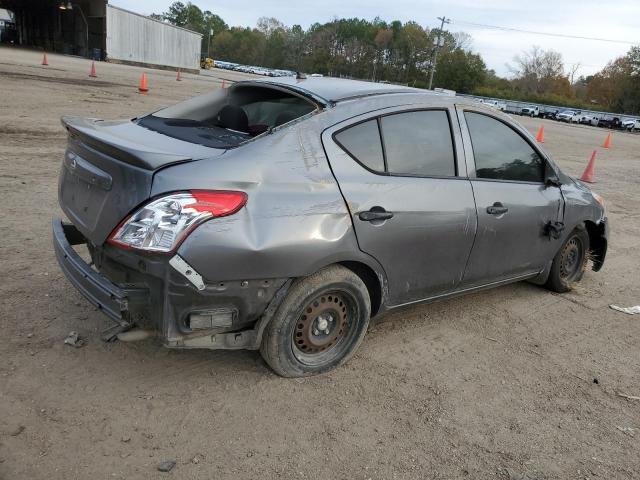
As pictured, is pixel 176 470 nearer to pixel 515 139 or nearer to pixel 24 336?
pixel 24 336

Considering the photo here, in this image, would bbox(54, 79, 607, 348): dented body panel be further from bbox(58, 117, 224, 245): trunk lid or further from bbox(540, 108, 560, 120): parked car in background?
bbox(540, 108, 560, 120): parked car in background

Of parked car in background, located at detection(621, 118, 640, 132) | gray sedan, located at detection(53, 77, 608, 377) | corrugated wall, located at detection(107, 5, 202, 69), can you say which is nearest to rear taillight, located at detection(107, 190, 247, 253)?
gray sedan, located at detection(53, 77, 608, 377)

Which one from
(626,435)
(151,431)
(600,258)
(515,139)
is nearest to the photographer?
(151,431)

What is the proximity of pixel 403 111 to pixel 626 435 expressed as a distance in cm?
234

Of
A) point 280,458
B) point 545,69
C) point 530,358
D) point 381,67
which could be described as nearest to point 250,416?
point 280,458

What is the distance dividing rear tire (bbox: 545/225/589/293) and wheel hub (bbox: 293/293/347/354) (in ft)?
8.27

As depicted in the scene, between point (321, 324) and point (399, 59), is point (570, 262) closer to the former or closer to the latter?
point (321, 324)

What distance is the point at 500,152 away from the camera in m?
4.07

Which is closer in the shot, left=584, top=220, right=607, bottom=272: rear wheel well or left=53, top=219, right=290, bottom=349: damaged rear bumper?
left=53, top=219, right=290, bottom=349: damaged rear bumper

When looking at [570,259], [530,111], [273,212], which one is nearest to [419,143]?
[273,212]

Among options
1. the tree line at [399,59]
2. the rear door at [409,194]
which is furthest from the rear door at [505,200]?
the tree line at [399,59]

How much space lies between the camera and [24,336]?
336cm

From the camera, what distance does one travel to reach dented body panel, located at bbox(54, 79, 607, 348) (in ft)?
8.68

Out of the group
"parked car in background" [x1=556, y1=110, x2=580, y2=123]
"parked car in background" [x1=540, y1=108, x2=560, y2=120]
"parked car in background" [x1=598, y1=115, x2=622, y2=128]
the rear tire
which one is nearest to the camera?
the rear tire
